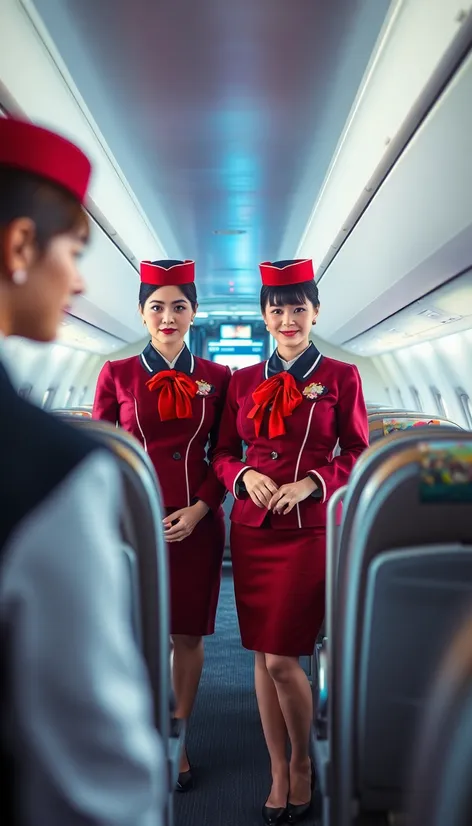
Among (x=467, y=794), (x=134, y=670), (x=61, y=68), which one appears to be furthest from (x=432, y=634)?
(x=61, y=68)

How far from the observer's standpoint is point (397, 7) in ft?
12.3

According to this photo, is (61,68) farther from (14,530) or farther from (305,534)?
(14,530)

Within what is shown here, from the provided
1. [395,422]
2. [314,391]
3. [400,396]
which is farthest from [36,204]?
[400,396]

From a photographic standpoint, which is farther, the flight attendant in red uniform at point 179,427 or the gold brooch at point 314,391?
the flight attendant in red uniform at point 179,427

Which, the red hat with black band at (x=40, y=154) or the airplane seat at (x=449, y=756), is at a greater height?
the red hat with black band at (x=40, y=154)

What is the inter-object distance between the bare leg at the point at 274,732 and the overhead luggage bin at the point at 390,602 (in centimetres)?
95

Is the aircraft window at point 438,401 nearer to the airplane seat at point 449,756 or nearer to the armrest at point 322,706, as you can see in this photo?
the armrest at point 322,706

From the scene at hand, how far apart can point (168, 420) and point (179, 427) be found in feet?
0.17

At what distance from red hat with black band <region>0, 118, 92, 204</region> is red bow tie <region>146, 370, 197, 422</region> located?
1848mm

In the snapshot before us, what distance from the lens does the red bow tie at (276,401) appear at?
9.04 feet

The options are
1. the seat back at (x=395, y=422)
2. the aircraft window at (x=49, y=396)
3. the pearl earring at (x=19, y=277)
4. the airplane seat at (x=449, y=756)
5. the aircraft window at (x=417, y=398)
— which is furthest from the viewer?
the aircraft window at (x=417, y=398)

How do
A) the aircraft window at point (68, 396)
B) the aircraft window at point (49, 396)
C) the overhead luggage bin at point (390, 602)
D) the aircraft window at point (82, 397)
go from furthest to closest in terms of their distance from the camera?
the aircraft window at point (82, 397) → the aircraft window at point (68, 396) → the aircraft window at point (49, 396) → the overhead luggage bin at point (390, 602)

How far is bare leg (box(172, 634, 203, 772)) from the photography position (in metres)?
3.07

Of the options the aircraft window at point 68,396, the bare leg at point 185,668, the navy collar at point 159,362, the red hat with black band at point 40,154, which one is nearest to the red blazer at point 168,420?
the navy collar at point 159,362
